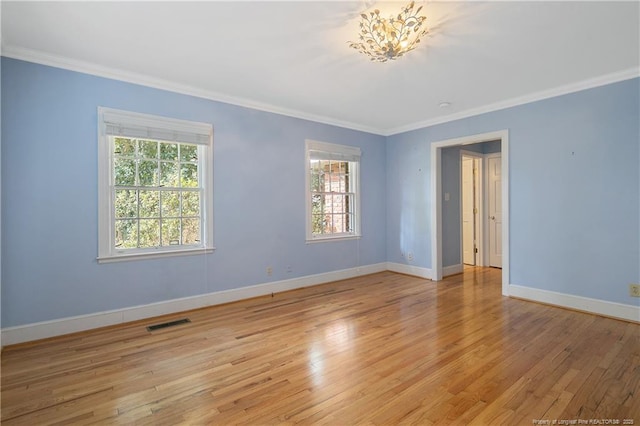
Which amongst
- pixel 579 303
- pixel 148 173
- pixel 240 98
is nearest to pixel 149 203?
pixel 148 173

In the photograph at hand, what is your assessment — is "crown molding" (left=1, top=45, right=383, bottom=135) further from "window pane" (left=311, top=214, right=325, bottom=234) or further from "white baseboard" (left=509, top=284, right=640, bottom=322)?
"white baseboard" (left=509, top=284, right=640, bottom=322)

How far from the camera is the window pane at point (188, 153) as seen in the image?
3.88 metres

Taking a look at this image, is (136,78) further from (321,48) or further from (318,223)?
(318,223)

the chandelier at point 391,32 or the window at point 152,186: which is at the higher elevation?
the chandelier at point 391,32

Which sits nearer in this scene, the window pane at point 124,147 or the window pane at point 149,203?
the window pane at point 124,147

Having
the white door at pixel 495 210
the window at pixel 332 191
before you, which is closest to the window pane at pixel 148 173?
the window at pixel 332 191

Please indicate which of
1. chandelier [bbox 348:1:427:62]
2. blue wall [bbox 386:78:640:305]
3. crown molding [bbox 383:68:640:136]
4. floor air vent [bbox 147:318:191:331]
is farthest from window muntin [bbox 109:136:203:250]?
blue wall [bbox 386:78:640:305]

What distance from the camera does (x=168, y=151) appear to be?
378 centimetres

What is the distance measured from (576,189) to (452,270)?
98.1 inches

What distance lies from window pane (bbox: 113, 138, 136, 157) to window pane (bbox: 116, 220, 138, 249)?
737 mm

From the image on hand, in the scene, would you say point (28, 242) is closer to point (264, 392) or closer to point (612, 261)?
point (264, 392)

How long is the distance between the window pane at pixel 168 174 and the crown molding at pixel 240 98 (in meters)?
0.85

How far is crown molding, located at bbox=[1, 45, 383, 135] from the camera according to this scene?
291cm

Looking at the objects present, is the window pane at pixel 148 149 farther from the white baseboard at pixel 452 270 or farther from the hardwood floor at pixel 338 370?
the white baseboard at pixel 452 270
